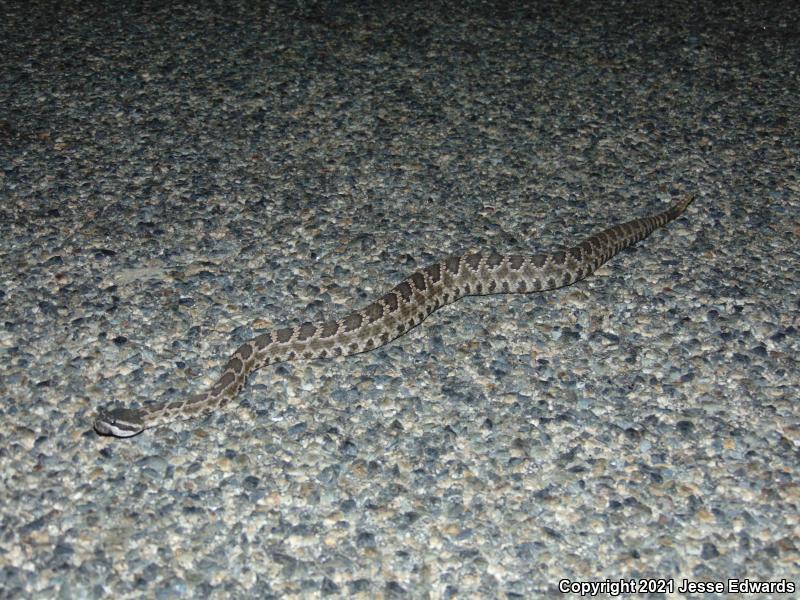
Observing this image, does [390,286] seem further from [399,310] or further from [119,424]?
[119,424]

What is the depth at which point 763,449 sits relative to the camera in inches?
244

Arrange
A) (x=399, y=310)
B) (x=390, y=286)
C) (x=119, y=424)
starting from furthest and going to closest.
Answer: (x=390, y=286) < (x=399, y=310) < (x=119, y=424)

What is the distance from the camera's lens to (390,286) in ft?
25.5

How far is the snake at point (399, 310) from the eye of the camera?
20.8 feet

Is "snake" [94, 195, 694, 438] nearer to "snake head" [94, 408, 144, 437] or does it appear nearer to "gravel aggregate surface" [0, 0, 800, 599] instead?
"snake head" [94, 408, 144, 437]

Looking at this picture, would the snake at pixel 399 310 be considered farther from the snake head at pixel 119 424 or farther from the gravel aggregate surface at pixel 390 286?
the gravel aggregate surface at pixel 390 286

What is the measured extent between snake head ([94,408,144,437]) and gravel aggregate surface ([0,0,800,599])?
0.33 ft

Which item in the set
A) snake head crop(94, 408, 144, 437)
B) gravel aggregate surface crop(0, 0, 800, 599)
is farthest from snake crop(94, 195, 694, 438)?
gravel aggregate surface crop(0, 0, 800, 599)

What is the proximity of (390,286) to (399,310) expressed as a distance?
53 cm

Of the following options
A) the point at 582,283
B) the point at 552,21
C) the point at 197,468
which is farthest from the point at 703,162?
the point at 197,468

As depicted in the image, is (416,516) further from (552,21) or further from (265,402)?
(552,21)

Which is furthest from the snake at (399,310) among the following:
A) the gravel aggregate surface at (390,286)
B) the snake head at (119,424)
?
the gravel aggregate surface at (390,286)

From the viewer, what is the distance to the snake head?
20.0 feet

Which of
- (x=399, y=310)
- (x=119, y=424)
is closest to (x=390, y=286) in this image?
(x=399, y=310)
